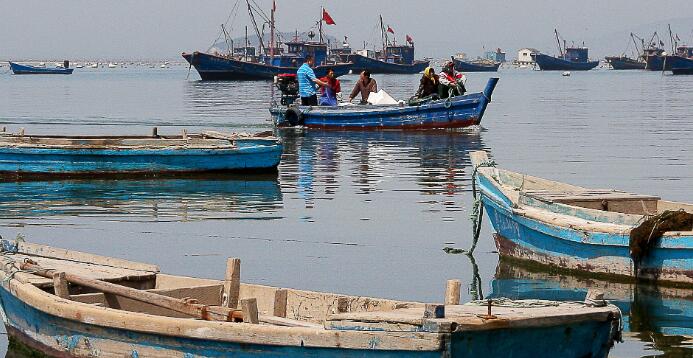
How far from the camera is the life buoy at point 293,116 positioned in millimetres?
31141

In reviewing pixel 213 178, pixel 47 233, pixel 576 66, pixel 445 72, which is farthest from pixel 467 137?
pixel 576 66

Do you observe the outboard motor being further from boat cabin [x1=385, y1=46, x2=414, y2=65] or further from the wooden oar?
boat cabin [x1=385, y1=46, x2=414, y2=65]

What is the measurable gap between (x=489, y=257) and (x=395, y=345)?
6.86 m

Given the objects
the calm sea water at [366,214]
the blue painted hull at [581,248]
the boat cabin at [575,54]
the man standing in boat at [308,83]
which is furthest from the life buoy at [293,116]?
the boat cabin at [575,54]

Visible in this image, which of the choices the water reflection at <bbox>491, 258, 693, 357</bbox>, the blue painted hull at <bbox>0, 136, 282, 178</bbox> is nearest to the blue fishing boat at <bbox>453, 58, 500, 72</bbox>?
the blue painted hull at <bbox>0, 136, 282, 178</bbox>

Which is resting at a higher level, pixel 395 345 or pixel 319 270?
pixel 395 345

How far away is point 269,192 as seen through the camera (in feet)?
63.6

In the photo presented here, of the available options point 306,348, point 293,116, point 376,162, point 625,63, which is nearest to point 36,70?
point 625,63

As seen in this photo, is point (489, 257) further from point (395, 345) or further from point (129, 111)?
point (129, 111)

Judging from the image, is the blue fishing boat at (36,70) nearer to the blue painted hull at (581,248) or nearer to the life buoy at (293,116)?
the life buoy at (293,116)

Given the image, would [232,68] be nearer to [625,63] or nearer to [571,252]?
[625,63]

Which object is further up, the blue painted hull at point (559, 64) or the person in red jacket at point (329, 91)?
the person in red jacket at point (329, 91)

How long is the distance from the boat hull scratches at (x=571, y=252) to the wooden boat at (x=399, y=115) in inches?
649

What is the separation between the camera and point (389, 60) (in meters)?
137
